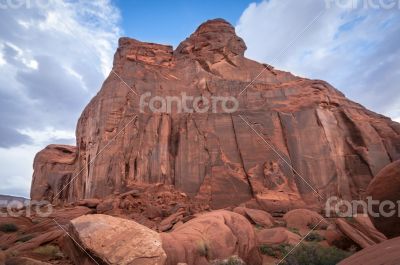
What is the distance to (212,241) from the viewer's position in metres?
10.4

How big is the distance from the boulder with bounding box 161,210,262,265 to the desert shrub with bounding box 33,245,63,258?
4228 millimetres

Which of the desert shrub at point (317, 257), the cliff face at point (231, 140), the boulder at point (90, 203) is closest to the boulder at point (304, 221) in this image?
the cliff face at point (231, 140)

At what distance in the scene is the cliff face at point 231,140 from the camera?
3097 cm

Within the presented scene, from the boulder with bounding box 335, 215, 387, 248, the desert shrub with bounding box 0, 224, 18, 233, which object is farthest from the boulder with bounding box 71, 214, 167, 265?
the desert shrub with bounding box 0, 224, 18, 233

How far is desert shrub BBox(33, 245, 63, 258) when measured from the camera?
11.4 meters

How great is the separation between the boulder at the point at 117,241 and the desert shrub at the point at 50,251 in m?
4.39

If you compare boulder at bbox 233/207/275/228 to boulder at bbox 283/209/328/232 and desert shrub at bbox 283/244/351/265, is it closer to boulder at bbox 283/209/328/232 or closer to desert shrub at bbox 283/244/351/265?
boulder at bbox 283/209/328/232

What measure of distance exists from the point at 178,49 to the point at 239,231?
126 ft

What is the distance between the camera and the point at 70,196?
40031 millimetres

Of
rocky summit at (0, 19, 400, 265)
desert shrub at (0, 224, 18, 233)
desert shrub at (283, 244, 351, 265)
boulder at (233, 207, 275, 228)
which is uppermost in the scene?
rocky summit at (0, 19, 400, 265)

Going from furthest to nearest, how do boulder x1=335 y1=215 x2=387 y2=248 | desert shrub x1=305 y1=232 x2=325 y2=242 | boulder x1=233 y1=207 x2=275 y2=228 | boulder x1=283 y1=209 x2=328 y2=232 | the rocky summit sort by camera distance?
the rocky summit → boulder x1=233 y1=207 x2=275 y2=228 → boulder x1=283 y1=209 x2=328 y2=232 → desert shrub x1=305 y1=232 x2=325 y2=242 → boulder x1=335 y1=215 x2=387 y2=248
